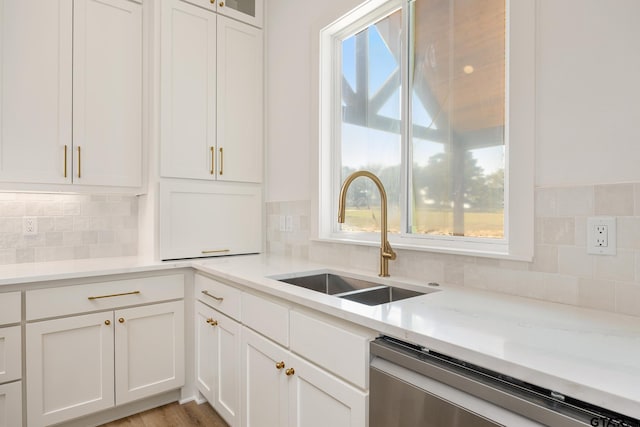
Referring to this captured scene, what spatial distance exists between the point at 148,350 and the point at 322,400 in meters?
1.32

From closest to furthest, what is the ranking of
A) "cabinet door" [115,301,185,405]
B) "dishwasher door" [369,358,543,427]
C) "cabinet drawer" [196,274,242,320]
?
1. "dishwasher door" [369,358,543,427]
2. "cabinet drawer" [196,274,242,320]
3. "cabinet door" [115,301,185,405]

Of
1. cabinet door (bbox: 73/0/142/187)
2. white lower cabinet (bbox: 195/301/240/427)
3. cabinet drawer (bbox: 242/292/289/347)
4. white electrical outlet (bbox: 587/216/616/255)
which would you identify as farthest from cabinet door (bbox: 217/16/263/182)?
white electrical outlet (bbox: 587/216/616/255)

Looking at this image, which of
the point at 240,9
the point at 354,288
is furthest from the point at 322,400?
the point at 240,9

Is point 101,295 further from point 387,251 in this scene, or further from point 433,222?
point 433,222

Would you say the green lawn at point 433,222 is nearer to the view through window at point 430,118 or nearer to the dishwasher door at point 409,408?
the view through window at point 430,118

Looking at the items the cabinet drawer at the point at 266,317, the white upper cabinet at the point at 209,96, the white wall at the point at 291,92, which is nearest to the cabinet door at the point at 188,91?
the white upper cabinet at the point at 209,96

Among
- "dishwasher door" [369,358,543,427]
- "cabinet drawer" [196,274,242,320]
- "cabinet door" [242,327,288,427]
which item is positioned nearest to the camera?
"dishwasher door" [369,358,543,427]

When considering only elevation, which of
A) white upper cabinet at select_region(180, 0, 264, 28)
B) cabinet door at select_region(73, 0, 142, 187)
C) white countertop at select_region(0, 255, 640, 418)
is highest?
white upper cabinet at select_region(180, 0, 264, 28)

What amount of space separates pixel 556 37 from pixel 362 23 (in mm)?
1143

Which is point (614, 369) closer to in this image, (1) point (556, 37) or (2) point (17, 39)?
(1) point (556, 37)

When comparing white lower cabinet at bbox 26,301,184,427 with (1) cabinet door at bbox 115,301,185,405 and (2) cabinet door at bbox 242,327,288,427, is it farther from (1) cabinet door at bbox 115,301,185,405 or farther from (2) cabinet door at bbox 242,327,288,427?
(2) cabinet door at bbox 242,327,288,427

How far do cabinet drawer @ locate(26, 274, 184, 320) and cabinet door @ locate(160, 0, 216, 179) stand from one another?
0.67 metres

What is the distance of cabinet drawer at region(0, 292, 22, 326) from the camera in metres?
1.70

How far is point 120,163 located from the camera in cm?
226
